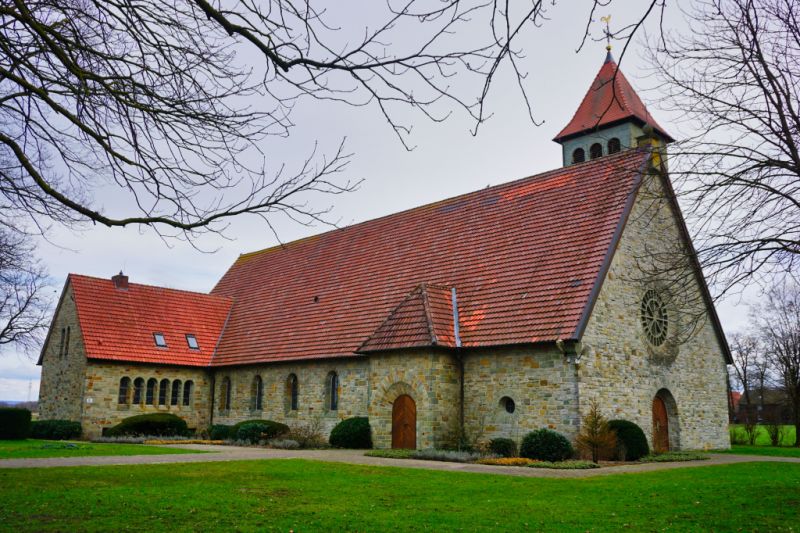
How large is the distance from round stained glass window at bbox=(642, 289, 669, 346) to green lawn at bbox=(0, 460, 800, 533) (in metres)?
7.54

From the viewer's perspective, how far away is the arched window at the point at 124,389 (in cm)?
2855

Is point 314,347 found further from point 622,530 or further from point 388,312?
point 622,530

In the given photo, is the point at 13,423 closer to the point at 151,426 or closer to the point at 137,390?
the point at 137,390

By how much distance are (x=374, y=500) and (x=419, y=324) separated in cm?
1071

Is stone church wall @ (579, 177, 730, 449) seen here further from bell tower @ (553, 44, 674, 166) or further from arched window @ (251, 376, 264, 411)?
arched window @ (251, 376, 264, 411)

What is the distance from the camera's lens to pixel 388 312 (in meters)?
24.2

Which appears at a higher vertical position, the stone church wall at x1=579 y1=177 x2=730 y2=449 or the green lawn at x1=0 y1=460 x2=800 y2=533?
the stone church wall at x1=579 y1=177 x2=730 y2=449

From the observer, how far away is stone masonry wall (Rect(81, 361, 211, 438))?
27.4 m

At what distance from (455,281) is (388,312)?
268 cm

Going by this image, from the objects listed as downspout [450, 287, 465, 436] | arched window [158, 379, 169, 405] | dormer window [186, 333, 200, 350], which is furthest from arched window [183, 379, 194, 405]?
downspout [450, 287, 465, 436]

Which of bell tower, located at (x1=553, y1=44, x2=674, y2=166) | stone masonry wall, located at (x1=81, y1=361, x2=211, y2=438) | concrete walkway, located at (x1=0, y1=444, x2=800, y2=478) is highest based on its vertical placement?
bell tower, located at (x1=553, y1=44, x2=674, y2=166)

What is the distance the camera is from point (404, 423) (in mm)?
20703

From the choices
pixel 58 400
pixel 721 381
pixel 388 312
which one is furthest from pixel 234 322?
pixel 721 381

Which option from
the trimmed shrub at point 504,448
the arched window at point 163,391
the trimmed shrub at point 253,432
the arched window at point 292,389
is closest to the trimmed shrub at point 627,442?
the trimmed shrub at point 504,448
